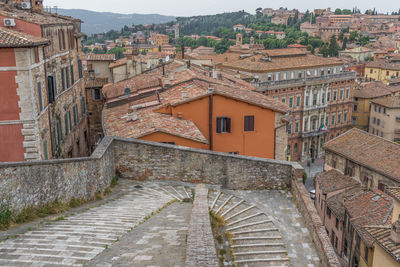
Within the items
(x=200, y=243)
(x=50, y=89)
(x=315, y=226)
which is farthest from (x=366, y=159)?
(x=200, y=243)

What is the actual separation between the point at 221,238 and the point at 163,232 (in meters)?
2.47

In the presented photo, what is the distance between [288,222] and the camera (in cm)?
1508

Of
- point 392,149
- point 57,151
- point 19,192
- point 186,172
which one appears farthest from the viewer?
point 392,149

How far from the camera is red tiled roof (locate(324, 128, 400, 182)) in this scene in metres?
31.4

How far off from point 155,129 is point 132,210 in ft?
20.6

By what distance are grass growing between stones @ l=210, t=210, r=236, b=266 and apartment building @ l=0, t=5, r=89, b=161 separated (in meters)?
8.31

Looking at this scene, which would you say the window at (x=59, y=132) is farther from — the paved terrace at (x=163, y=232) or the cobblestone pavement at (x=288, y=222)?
the cobblestone pavement at (x=288, y=222)

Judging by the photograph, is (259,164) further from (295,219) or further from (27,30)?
(27,30)

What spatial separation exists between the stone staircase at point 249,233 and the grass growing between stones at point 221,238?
0.55 ft

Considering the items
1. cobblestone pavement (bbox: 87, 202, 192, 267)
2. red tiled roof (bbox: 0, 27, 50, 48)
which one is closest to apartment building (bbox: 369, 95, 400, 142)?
red tiled roof (bbox: 0, 27, 50, 48)

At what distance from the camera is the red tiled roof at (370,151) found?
3138cm

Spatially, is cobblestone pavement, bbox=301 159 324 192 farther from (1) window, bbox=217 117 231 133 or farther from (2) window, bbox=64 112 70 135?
(2) window, bbox=64 112 70 135

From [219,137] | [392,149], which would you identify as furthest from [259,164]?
[392,149]

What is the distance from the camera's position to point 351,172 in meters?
34.8
